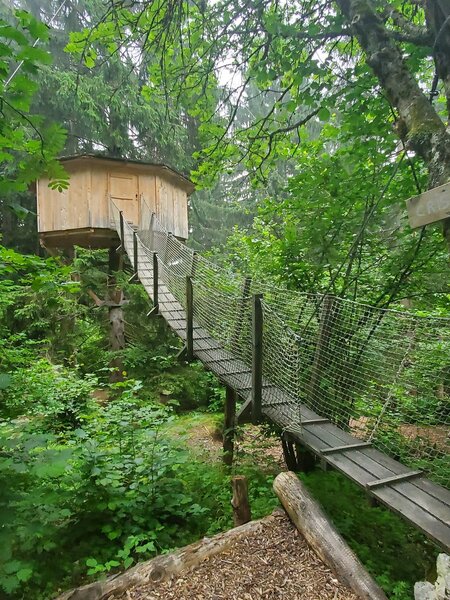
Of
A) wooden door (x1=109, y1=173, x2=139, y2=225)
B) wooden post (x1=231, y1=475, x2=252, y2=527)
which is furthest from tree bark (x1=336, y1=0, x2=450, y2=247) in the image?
wooden door (x1=109, y1=173, x2=139, y2=225)

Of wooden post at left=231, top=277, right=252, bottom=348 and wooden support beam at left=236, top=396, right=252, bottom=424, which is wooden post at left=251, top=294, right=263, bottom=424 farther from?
wooden post at left=231, top=277, right=252, bottom=348

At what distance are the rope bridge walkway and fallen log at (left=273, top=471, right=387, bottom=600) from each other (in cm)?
31

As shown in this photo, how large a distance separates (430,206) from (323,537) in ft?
6.59

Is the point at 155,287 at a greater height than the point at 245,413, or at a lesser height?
greater

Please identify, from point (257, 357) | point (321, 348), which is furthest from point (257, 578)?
point (321, 348)

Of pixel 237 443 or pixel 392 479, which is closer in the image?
pixel 392 479

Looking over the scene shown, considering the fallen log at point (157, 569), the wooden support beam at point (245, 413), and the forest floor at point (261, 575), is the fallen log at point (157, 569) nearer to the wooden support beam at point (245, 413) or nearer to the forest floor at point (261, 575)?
the forest floor at point (261, 575)

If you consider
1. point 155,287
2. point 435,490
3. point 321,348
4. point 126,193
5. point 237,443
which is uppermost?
point 126,193

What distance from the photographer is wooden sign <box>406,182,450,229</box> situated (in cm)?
155

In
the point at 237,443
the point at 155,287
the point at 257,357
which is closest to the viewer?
the point at 257,357

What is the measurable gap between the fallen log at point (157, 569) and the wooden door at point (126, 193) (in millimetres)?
7937

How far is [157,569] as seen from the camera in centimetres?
221

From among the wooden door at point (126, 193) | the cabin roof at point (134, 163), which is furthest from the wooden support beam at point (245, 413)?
the wooden door at point (126, 193)

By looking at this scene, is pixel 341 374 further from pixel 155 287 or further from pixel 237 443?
pixel 155 287
